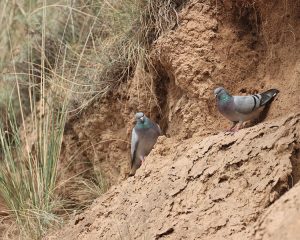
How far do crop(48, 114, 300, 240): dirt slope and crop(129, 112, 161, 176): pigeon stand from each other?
406mm

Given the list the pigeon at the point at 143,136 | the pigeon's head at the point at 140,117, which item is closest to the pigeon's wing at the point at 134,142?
the pigeon at the point at 143,136

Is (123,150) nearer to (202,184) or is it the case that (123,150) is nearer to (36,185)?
(36,185)

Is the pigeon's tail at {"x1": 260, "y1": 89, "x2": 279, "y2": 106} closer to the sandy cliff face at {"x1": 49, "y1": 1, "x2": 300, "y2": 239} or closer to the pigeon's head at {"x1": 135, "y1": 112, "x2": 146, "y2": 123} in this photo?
the sandy cliff face at {"x1": 49, "y1": 1, "x2": 300, "y2": 239}

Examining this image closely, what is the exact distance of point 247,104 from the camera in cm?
435

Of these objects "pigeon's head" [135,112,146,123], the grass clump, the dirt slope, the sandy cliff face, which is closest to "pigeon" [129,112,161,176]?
"pigeon's head" [135,112,146,123]

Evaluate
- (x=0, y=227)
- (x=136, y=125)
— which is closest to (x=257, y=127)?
(x=136, y=125)

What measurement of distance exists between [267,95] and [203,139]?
1.73 feet

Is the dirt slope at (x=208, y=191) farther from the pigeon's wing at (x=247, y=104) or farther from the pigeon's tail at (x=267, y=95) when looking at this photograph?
the pigeon's tail at (x=267, y=95)

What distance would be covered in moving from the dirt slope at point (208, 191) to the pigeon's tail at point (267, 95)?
1.33ft

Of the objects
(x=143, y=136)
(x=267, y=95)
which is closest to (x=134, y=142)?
(x=143, y=136)

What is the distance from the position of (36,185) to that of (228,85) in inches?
68.7

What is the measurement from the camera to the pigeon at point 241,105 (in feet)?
14.3

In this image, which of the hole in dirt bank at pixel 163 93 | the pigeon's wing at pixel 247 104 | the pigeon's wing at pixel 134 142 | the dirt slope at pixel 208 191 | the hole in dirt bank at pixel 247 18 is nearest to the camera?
the dirt slope at pixel 208 191

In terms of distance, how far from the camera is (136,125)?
509 cm
